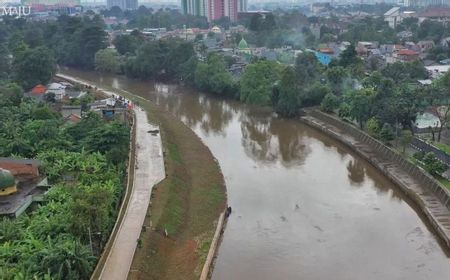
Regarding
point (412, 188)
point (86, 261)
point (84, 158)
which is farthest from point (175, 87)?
point (86, 261)

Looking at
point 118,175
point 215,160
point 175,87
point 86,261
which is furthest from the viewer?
point 175,87

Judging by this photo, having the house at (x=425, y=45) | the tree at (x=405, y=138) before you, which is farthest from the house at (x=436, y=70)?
the tree at (x=405, y=138)

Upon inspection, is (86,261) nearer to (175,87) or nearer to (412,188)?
(412,188)

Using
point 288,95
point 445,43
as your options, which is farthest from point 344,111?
point 445,43

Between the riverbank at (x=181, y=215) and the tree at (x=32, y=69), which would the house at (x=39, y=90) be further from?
the riverbank at (x=181, y=215)

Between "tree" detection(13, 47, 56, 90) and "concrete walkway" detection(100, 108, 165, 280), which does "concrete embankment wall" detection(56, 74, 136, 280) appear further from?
"tree" detection(13, 47, 56, 90)
